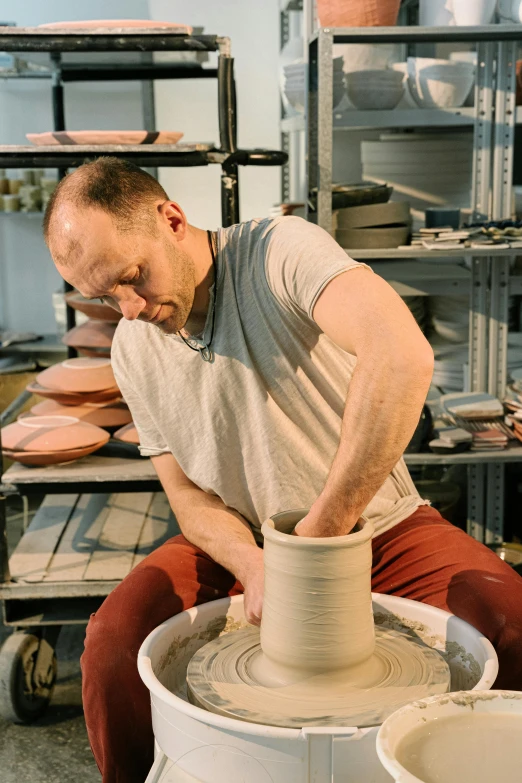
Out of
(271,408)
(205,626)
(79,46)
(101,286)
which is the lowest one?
(205,626)

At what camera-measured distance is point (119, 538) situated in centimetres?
277

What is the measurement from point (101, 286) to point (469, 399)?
1.68 metres

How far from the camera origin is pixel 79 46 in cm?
223

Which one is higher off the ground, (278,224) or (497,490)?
(278,224)

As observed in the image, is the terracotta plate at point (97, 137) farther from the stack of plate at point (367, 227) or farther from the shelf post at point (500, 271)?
the shelf post at point (500, 271)

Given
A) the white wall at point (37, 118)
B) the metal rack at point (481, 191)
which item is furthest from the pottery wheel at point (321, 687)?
the white wall at point (37, 118)

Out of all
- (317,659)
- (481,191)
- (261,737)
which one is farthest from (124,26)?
(261,737)

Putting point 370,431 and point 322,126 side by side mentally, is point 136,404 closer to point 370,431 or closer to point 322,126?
point 370,431

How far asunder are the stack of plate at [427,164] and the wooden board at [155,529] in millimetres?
1464

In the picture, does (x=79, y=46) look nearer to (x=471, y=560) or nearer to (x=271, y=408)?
(x=271, y=408)

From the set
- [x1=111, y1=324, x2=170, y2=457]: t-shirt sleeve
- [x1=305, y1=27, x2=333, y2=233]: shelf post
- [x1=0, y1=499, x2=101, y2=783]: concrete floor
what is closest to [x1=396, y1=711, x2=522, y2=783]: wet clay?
[x1=111, y1=324, x2=170, y2=457]: t-shirt sleeve

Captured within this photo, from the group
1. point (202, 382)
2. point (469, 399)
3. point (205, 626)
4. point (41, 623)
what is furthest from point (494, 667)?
point (469, 399)

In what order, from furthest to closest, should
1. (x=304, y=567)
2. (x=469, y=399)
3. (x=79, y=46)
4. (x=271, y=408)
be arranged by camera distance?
(x=469, y=399) → (x=79, y=46) → (x=271, y=408) → (x=304, y=567)

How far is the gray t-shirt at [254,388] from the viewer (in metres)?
1.62
